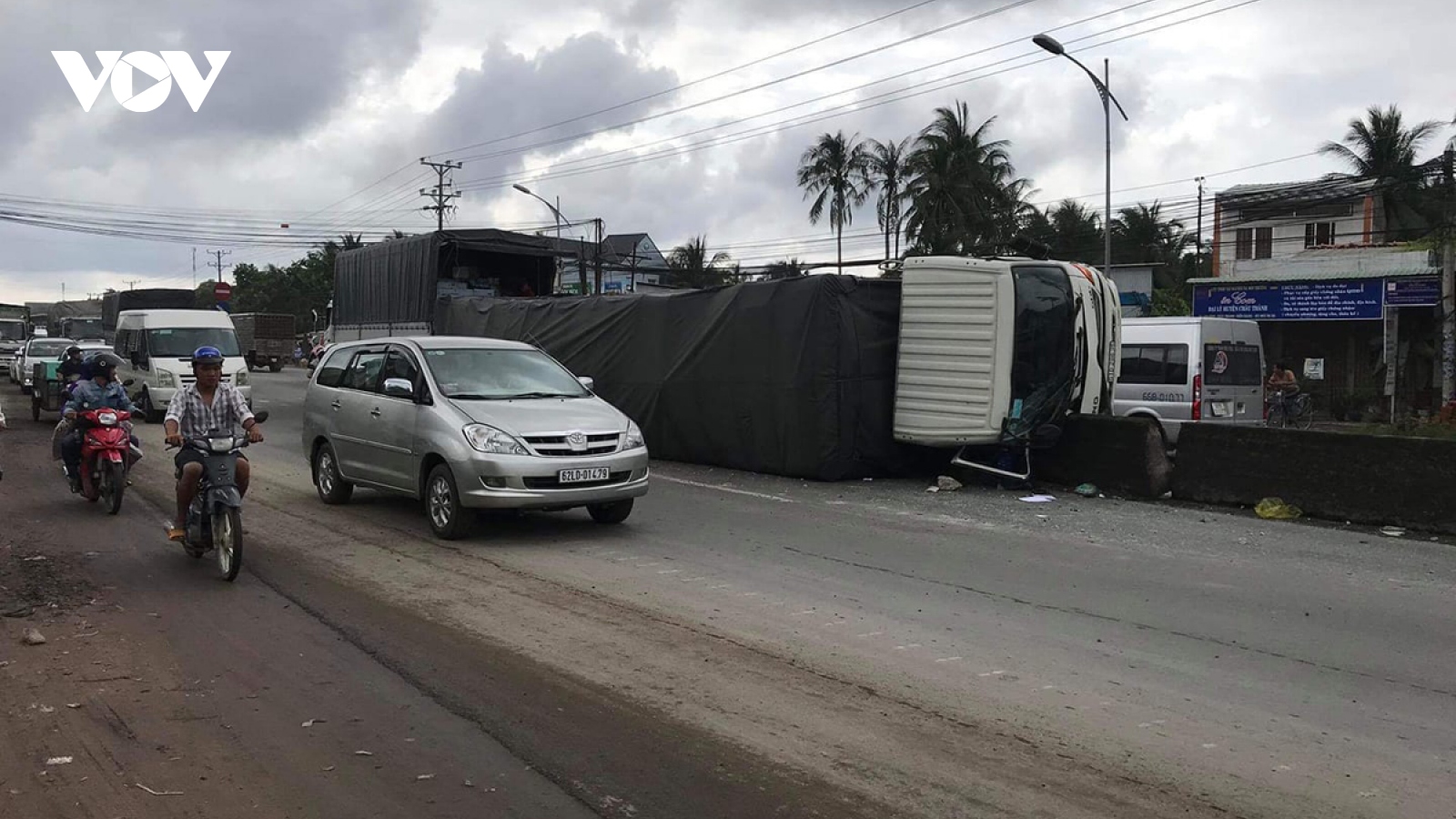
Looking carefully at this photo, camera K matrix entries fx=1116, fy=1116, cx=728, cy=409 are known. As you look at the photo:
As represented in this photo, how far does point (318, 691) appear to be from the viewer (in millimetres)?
5305

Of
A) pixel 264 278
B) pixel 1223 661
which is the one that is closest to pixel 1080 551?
pixel 1223 661

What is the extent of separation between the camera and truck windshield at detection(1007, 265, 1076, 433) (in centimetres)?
1250

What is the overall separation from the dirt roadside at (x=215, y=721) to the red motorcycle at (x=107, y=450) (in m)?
3.11

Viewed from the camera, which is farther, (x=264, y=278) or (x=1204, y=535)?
(x=264, y=278)

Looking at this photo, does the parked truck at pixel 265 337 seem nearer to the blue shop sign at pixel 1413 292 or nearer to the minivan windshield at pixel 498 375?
the blue shop sign at pixel 1413 292

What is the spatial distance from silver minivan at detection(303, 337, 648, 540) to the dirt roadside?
6.34 feet

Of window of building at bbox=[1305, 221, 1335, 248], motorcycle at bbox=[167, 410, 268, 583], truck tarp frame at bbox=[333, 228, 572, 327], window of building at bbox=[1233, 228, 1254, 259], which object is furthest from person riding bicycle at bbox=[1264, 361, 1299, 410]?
motorcycle at bbox=[167, 410, 268, 583]

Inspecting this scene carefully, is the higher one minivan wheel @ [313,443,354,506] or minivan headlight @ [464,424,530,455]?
minivan headlight @ [464,424,530,455]

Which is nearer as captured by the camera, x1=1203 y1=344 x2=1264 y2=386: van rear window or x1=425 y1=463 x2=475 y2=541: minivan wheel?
x1=425 y1=463 x2=475 y2=541: minivan wheel

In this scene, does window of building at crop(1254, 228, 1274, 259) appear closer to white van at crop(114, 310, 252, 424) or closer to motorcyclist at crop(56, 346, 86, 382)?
white van at crop(114, 310, 252, 424)

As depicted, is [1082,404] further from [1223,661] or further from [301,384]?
[301,384]

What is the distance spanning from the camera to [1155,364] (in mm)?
16797

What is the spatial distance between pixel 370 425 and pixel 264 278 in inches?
3743

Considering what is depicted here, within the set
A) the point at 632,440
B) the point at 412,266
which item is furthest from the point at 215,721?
the point at 412,266
